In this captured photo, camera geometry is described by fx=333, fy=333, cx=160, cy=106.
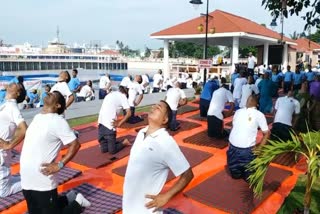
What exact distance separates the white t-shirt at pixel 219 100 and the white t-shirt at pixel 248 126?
91.3 inches

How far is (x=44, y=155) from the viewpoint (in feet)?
10.9

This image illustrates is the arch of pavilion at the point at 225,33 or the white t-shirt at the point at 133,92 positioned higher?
the arch of pavilion at the point at 225,33

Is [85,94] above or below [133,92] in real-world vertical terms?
below

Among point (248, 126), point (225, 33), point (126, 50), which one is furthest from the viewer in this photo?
point (126, 50)

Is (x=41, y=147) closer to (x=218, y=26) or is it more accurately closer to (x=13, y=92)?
(x=13, y=92)

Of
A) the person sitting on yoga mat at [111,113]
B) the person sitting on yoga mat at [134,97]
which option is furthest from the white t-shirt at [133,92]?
the person sitting on yoga mat at [111,113]

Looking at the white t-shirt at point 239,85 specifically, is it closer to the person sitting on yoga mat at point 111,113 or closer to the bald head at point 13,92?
the person sitting on yoga mat at point 111,113

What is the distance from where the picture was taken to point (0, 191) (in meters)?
4.87

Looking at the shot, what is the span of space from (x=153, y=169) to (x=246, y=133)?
3.07 meters

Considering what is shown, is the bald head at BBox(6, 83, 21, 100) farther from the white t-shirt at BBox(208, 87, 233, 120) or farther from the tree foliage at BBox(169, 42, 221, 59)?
the tree foliage at BBox(169, 42, 221, 59)

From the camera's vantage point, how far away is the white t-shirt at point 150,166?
2588 mm

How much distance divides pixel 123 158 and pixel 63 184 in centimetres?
154

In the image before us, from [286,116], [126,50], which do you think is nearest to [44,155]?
[286,116]

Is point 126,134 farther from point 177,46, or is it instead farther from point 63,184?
point 177,46
